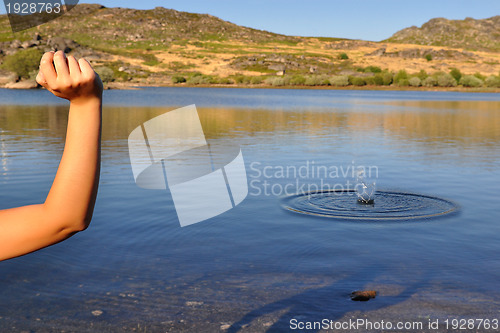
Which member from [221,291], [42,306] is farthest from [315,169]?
[42,306]

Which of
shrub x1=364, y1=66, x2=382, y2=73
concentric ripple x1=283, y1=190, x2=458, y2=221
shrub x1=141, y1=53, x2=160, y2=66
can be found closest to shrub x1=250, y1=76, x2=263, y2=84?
shrub x1=364, y1=66, x2=382, y2=73

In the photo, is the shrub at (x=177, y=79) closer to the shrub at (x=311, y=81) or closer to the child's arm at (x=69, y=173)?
the shrub at (x=311, y=81)

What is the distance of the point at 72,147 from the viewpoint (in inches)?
49.5

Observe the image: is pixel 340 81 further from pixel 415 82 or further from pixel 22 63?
pixel 22 63

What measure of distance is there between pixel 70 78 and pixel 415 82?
487 ft

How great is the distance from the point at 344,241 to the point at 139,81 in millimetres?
150417

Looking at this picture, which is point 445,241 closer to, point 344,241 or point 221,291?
point 344,241

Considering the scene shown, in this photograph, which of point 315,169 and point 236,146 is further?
point 236,146

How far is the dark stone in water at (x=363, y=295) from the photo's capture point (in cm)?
709

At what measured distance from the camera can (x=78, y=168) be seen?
1268 millimetres

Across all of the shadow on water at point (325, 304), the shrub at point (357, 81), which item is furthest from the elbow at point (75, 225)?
the shrub at point (357, 81)

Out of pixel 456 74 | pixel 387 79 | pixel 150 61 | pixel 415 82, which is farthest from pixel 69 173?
pixel 150 61

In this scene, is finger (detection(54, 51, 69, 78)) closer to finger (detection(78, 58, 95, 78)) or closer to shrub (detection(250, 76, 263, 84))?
finger (detection(78, 58, 95, 78))

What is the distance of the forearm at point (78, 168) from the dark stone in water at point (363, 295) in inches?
248
